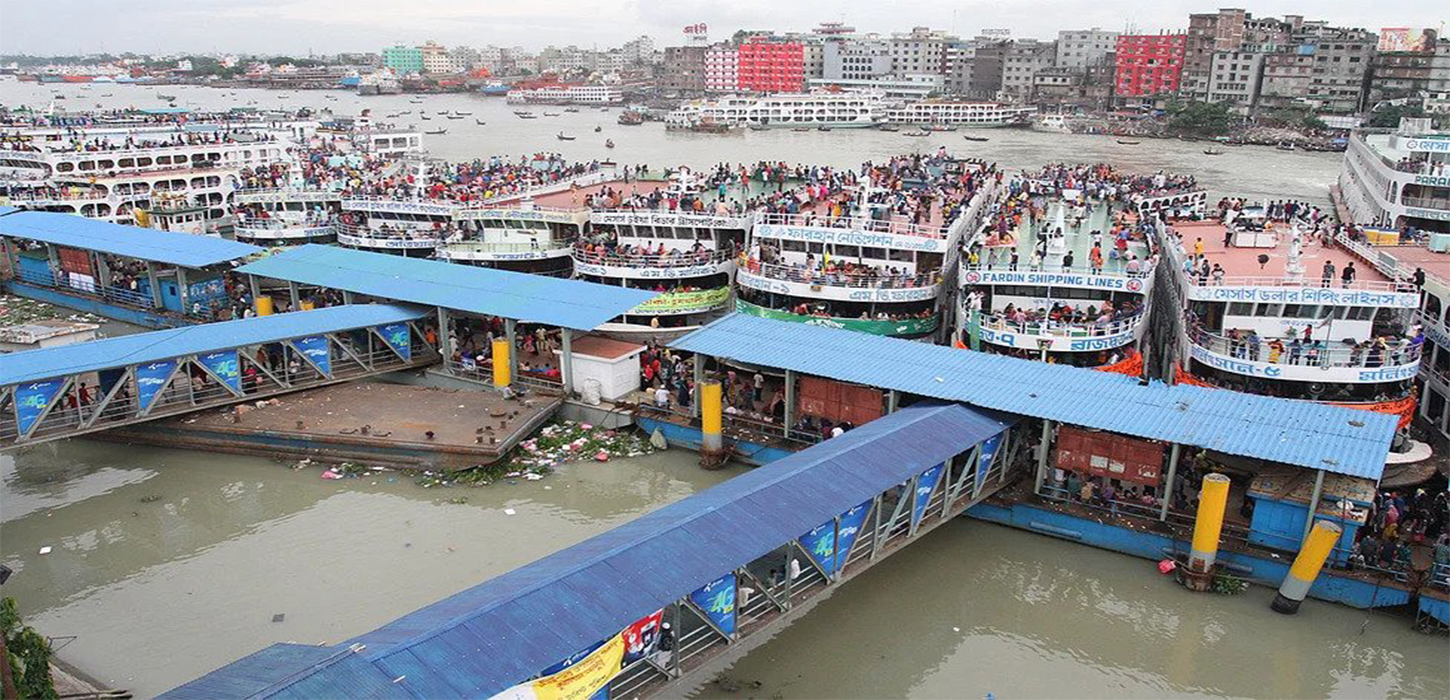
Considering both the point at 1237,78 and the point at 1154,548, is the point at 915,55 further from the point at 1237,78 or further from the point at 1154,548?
the point at 1154,548

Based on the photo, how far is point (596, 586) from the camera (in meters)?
9.81

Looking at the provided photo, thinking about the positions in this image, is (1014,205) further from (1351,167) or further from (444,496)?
(1351,167)

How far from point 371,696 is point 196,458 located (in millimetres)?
13050

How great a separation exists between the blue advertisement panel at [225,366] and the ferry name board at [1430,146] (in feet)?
123

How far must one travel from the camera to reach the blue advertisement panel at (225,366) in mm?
18938

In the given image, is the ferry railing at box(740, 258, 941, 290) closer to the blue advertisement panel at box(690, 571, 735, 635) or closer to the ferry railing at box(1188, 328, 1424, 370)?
the ferry railing at box(1188, 328, 1424, 370)

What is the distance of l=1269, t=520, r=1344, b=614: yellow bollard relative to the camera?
1262 cm

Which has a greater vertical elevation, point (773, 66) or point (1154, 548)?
point (773, 66)

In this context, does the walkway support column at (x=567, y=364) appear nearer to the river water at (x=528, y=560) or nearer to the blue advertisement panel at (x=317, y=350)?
A: the river water at (x=528, y=560)

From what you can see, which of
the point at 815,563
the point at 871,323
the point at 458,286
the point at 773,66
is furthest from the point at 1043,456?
the point at 773,66

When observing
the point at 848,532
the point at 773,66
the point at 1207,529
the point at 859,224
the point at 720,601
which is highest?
the point at 773,66

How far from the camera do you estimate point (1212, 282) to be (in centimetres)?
1859

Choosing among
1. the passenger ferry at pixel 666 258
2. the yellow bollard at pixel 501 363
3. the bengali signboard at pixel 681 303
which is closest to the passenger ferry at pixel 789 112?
the passenger ferry at pixel 666 258

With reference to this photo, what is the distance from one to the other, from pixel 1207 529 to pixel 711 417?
834cm
